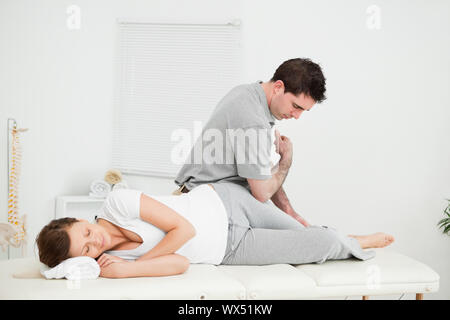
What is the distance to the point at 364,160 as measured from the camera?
337 centimetres

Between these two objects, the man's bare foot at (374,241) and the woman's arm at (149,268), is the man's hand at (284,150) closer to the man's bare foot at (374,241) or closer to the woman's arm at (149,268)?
the man's bare foot at (374,241)

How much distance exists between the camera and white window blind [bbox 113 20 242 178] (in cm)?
353

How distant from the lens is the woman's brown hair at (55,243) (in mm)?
1604

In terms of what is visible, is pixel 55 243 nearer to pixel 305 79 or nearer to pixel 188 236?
pixel 188 236

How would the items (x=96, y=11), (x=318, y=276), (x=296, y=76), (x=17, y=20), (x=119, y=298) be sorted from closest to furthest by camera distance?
1. (x=119, y=298)
2. (x=318, y=276)
3. (x=296, y=76)
4. (x=17, y=20)
5. (x=96, y=11)

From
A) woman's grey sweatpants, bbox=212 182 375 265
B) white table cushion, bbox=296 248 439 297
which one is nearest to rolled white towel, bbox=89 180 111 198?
woman's grey sweatpants, bbox=212 182 375 265

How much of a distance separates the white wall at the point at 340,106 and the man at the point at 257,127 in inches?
49.2

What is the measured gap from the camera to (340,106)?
11.0 feet

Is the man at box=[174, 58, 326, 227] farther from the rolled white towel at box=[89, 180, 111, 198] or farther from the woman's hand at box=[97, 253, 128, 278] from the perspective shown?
the rolled white towel at box=[89, 180, 111, 198]

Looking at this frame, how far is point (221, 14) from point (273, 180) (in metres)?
1.77

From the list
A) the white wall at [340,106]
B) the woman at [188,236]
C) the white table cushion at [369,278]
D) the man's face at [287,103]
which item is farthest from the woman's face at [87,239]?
the white wall at [340,106]

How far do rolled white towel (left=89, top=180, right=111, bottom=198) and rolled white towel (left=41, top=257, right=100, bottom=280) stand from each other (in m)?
1.74
